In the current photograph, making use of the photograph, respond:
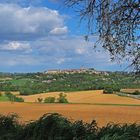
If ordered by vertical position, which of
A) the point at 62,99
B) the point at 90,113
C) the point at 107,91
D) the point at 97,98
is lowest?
the point at 90,113

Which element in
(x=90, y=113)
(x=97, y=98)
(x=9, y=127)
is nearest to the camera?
(x=9, y=127)

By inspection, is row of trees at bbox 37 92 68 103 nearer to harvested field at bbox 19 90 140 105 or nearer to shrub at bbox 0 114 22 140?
harvested field at bbox 19 90 140 105

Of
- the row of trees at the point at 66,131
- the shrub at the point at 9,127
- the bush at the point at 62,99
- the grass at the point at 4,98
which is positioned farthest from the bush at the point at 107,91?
the row of trees at the point at 66,131

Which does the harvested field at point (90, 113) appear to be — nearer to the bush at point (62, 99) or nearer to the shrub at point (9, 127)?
the shrub at point (9, 127)

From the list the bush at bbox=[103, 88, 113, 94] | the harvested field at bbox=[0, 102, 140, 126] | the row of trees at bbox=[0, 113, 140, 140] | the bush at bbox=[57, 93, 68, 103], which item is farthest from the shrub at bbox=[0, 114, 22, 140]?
the bush at bbox=[103, 88, 113, 94]

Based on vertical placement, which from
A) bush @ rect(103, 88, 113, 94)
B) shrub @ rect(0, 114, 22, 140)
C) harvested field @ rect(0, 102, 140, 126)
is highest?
shrub @ rect(0, 114, 22, 140)

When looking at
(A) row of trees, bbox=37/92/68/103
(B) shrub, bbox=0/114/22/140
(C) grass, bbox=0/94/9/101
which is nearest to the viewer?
(B) shrub, bbox=0/114/22/140

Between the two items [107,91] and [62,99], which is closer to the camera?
[62,99]

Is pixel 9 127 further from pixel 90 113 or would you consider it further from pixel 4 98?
pixel 4 98

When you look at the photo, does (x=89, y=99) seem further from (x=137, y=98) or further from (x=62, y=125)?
(x=62, y=125)

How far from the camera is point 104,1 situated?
1036 cm

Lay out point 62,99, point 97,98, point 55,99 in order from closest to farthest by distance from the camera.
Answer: point 97,98, point 62,99, point 55,99

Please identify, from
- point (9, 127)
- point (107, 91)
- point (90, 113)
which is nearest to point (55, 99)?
point (107, 91)

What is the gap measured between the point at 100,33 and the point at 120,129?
3097 mm
